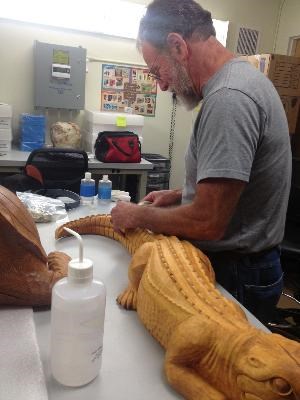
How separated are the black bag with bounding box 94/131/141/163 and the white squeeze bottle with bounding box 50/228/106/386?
106 inches

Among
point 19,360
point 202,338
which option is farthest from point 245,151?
point 19,360

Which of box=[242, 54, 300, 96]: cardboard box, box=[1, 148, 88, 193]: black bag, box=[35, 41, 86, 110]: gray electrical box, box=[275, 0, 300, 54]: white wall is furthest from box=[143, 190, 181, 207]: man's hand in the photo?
box=[275, 0, 300, 54]: white wall

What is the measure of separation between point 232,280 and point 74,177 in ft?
A: 6.10

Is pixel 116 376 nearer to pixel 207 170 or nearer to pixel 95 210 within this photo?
pixel 207 170

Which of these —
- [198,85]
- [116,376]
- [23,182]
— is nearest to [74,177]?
[23,182]

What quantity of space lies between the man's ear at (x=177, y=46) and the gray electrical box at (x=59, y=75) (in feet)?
8.63

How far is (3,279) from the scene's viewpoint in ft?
3.11

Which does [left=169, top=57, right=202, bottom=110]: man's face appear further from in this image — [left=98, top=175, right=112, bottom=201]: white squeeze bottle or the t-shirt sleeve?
[left=98, top=175, right=112, bottom=201]: white squeeze bottle

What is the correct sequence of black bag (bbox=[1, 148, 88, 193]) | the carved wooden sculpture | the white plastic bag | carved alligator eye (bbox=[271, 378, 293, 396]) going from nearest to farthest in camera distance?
carved alligator eye (bbox=[271, 378, 293, 396])
the carved wooden sculpture
the white plastic bag
black bag (bbox=[1, 148, 88, 193])

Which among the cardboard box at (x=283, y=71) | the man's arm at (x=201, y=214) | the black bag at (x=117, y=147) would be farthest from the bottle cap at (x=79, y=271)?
the cardboard box at (x=283, y=71)

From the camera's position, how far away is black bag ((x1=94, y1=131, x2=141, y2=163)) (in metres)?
3.39

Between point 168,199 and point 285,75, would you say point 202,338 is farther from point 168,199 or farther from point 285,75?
point 285,75

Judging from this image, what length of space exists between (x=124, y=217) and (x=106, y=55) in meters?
3.06

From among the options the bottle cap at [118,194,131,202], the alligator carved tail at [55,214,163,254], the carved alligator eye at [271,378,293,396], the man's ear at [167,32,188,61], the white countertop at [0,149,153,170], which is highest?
the man's ear at [167,32,188,61]
